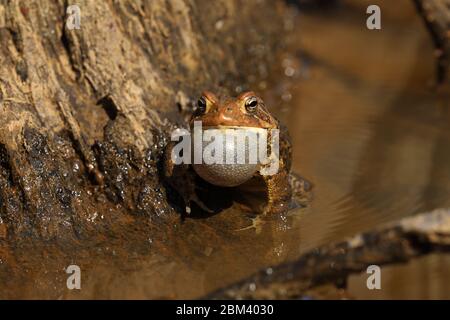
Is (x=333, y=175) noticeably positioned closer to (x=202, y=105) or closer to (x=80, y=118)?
(x=202, y=105)

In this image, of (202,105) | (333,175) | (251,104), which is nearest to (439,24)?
(333,175)

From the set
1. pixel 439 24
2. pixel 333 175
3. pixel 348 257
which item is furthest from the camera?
pixel 439 24

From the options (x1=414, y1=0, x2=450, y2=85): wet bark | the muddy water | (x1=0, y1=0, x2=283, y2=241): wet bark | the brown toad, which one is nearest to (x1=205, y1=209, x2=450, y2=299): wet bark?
the muddy water

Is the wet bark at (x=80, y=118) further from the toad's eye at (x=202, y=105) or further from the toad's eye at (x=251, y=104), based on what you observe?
the toad's eye at (x=251, y=104)

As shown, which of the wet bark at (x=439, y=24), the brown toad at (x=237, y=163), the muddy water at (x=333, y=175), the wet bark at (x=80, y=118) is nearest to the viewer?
the muddy water at (x=333, y=175)

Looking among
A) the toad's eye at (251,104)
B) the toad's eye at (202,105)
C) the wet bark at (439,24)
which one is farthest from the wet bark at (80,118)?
the wet bark at (439,24)
